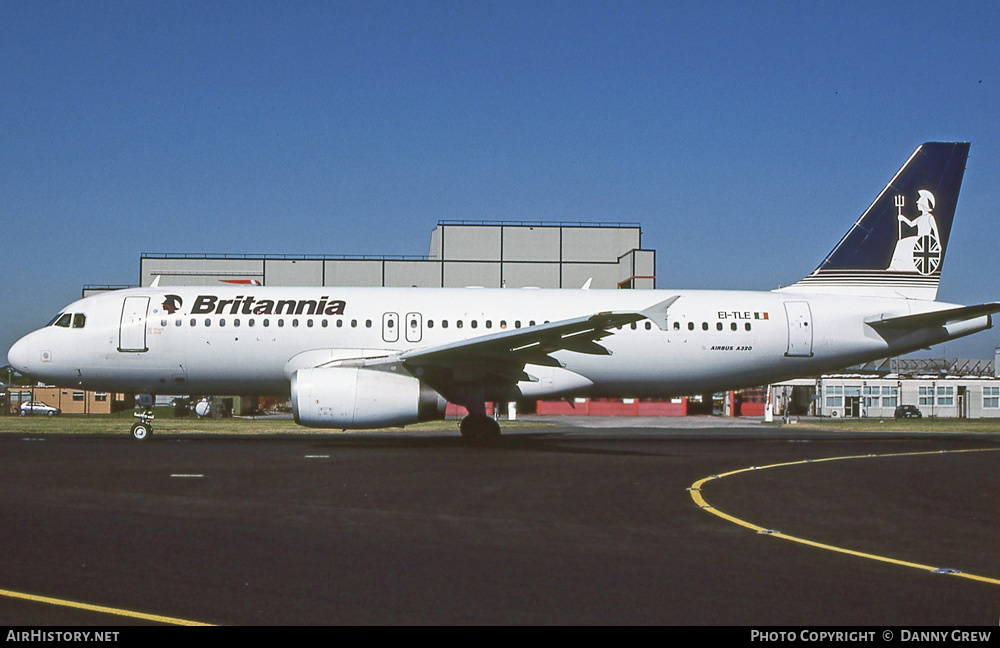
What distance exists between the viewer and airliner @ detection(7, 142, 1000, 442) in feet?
63.9

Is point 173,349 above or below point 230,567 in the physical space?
above

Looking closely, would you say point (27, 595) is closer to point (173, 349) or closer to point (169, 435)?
point (173, 349)

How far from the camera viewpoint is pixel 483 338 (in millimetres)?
18641

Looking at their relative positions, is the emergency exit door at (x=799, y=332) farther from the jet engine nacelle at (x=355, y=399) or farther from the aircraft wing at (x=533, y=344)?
the jet engine nacelle at (x=355, y=399)

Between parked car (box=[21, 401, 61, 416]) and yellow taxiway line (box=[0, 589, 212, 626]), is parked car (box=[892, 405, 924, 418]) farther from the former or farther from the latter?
yellow taxiway line (box=[0, 589, 212, 626])

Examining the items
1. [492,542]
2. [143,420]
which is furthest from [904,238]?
[143,420]

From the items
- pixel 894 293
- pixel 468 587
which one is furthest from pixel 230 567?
pixel 894 293

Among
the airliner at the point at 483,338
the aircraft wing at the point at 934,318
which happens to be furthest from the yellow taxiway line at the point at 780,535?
the aircraft wing at the point at 934,318

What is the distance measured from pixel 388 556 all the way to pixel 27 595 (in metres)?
2.72

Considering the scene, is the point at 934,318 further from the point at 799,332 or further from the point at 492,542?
the point at 492,542

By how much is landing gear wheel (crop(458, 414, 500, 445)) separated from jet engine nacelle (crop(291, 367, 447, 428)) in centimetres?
206

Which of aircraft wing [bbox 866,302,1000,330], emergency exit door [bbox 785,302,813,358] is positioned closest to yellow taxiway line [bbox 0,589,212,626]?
emergency exit door [bbox 785,302,813,358]

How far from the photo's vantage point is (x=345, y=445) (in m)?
21.0

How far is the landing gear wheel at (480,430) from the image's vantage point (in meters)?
20.9
